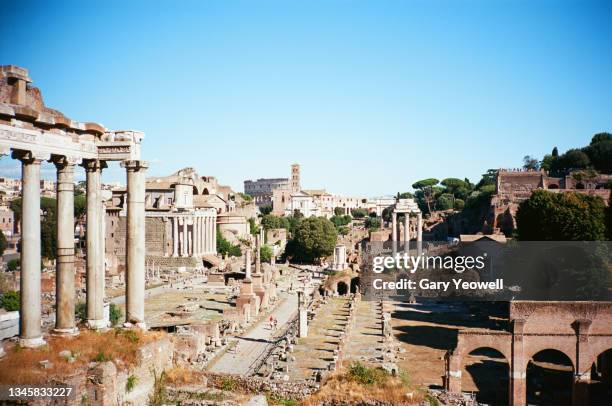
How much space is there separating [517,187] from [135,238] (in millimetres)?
69838

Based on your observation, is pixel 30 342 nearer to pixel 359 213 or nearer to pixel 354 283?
pixel 354 283

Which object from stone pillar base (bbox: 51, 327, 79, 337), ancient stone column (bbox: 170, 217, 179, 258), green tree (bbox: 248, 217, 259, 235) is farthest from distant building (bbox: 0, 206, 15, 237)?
stone pillar base (bbox: 51, 327, 79, 337)

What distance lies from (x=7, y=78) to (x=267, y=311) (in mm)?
31758

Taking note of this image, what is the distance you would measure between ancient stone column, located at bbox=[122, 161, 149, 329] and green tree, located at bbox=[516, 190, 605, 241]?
96.1 feet

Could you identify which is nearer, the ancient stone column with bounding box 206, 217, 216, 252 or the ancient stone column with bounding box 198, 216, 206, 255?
the ancient stone column with bounding box 198, 216, 206, 255

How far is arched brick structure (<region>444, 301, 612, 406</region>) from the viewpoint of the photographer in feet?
72.5

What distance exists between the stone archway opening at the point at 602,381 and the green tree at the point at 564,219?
37.5ft

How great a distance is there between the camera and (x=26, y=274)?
38.1 ft

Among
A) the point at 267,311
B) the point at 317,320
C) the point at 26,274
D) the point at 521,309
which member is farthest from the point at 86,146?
the point at 267,311

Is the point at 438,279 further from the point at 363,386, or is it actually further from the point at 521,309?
the point at 363,386

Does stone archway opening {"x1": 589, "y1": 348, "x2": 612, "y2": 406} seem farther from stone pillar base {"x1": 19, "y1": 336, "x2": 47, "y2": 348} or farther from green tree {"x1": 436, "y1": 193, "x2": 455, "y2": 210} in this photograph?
green tree {"x1": 436, "y1": 193, "x2": 455, "y2": 210}

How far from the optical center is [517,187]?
7675 centimetres

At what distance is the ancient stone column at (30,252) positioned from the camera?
1157cm

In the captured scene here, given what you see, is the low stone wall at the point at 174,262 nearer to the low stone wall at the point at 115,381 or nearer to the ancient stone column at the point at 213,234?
the ancient stone column at the point at 213,234
